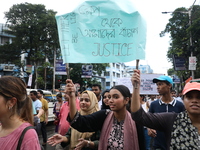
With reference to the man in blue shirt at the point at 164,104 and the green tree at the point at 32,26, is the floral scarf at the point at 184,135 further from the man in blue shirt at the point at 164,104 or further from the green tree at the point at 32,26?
the green tree at the point at 32,26

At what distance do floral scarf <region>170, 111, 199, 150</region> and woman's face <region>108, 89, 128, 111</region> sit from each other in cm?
80

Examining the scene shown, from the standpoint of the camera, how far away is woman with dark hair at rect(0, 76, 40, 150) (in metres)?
1.65

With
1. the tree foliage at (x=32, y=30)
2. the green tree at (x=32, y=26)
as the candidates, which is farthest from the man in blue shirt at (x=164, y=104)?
the green tree at (x=32, y=26)

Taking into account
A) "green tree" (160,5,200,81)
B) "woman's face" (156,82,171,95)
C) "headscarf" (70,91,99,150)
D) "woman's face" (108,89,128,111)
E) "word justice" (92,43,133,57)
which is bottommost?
"headscarf" (70,91,99,150)

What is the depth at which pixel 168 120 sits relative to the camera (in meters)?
1.95

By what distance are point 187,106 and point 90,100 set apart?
5.76ft

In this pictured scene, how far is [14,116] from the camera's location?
1808 mm

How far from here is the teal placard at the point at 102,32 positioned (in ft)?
9.17

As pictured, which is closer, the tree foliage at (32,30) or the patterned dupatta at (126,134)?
the patterned dupatta at (126,134)

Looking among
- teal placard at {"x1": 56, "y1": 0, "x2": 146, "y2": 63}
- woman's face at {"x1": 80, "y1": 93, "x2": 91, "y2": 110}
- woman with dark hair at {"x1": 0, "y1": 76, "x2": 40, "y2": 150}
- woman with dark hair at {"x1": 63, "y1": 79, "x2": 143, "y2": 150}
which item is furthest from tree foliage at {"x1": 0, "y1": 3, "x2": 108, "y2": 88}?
woman with dark hair at {"x1": 0, "y1": 76, "x2": 40, "y2": 150}

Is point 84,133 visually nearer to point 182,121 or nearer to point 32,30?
point 182,121

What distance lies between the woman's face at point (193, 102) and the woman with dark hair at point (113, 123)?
0.75 m

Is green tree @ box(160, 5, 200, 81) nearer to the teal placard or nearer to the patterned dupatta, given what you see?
the teal placard

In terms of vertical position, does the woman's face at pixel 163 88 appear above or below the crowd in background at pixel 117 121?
above
